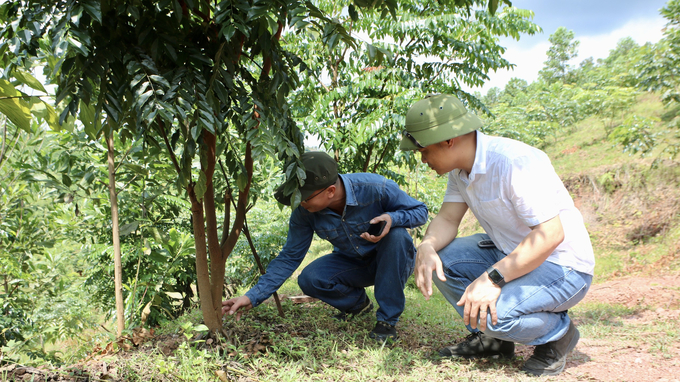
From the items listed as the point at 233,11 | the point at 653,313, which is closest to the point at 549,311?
the point at 233,11

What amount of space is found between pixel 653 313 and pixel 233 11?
414 cm

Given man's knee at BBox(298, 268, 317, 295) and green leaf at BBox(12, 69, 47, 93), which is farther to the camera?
man's knee at BBox(298, 268, 317, 295)

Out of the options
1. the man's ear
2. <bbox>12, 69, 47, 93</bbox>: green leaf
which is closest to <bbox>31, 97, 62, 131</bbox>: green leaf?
<bbox>12, 69, 47, 93</bbox>: green leaf

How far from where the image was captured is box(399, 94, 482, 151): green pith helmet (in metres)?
1.97

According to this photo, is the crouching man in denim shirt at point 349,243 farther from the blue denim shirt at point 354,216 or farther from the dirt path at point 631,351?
the dirt path at point 631,351

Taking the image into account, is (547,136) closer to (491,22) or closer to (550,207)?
(491,22)

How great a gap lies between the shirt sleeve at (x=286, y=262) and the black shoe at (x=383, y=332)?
0.62m

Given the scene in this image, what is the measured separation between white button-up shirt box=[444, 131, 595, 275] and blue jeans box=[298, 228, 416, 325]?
58 cm

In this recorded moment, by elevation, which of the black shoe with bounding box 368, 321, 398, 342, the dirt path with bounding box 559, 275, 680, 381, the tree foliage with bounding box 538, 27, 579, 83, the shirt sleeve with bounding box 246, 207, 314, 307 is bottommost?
the dirt path with bounding box 559, 275, 680, 381

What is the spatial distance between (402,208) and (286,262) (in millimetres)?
812

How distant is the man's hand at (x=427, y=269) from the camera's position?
6.68 ft

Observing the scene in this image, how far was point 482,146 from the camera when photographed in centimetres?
203

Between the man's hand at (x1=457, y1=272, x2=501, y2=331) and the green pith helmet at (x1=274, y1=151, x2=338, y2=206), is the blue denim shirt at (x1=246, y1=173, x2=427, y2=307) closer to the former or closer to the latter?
the green pith helmet at (x1=274, y1=151, x2=338, y2=206)

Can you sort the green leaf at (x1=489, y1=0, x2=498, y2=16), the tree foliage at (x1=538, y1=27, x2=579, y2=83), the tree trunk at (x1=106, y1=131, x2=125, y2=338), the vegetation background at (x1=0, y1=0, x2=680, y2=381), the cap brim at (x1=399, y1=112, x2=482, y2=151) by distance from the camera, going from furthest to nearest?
the tree foliage at (x1=538, y1=27, x2=579, y2=83) < the tree trunk at (x1=106, y1=131, x2=125, y2=338) < the cap brim at (x1=399, y1=112, x2=482, y2=151) < the green leaf at (x1=489, y1=0, x2=498, y2=16) < the vegetation background at (x1=0, y1=0, x2=680, y2=381)
